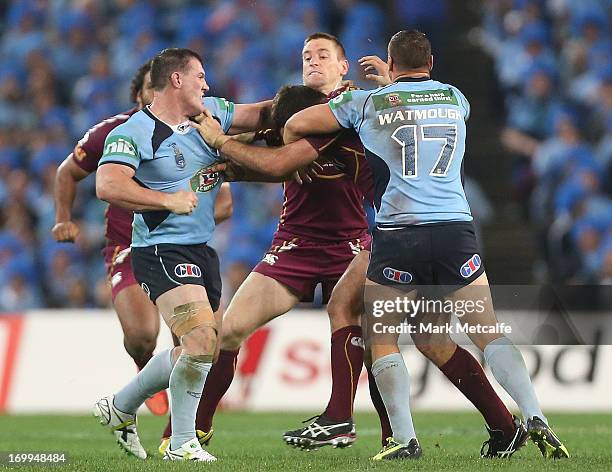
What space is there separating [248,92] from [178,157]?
8346 millimetres

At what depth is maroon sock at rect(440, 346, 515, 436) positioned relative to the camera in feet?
25.0

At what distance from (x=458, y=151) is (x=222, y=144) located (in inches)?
54.0

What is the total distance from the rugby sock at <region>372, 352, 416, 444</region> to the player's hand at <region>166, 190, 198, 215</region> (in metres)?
1.35

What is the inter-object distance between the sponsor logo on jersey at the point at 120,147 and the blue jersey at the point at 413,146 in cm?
122

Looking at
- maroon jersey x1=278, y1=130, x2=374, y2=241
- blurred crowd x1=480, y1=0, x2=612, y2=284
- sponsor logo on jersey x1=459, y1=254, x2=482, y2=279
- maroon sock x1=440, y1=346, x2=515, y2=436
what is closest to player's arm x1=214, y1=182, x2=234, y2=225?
maroon jersey x1=278, y1=130, x2=374, y2=241

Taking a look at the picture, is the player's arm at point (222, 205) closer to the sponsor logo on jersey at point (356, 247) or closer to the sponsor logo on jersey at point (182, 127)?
the sponsor logo on jersey at point (356, 247)

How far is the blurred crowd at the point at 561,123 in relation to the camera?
45.4 ft

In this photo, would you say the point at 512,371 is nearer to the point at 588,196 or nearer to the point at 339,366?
the point at 339,366

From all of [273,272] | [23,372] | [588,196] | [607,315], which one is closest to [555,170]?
[588,196]

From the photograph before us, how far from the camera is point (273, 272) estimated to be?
8.22m

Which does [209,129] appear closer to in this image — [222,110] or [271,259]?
[222,110]

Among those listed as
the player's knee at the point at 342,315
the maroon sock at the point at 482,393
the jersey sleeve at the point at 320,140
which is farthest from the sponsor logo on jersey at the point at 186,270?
the maroon sock at the point at 482,393

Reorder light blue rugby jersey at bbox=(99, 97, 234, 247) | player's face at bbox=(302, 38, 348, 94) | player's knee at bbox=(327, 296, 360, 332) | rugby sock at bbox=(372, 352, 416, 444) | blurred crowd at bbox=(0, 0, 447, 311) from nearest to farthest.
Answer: rugby sock at bbox=(372, 352, 416, 444)
light blue rugby jersey at bbox=(99, 97, 234, 247)
player's knee at bbox=(327, 296, 360, 332)
player's face at bbox=(302, 38, 348, 94)
blurred crowd at bbox=(0, 0, 447, 311)

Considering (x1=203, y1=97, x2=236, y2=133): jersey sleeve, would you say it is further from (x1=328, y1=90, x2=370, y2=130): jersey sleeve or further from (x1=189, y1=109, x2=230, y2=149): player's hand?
(x1=328, y1=90, x2=370, y2=130): jersey sleeve
